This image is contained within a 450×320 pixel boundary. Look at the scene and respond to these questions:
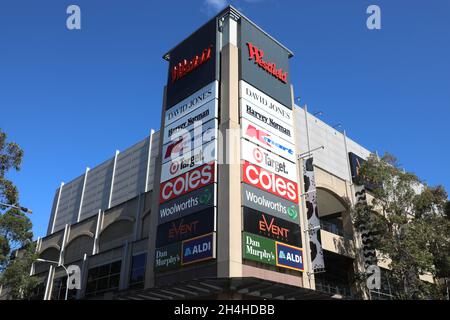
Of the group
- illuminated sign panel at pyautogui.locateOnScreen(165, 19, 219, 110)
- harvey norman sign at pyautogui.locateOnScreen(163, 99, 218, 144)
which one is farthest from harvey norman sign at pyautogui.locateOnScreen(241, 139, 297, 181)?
illuminated sign panel at pyautogui.locateOnScreen(165, 19, 219, 110)

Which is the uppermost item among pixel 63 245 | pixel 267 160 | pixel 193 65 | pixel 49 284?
pixel 193 65

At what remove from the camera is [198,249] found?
3042 centimetres

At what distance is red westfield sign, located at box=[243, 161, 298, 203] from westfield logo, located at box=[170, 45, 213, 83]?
11799 millimetres

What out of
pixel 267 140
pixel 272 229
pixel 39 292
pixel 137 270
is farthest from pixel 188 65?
pixel 39 292

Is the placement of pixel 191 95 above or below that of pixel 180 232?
above

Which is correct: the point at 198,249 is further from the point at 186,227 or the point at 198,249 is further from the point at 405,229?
the point at 405,229

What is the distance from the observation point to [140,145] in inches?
2077

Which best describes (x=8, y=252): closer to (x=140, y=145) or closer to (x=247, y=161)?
(x=140, y=145)

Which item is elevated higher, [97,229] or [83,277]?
[97,229]

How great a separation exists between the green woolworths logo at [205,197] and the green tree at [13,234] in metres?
17.7

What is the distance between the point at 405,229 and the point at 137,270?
26.1 m

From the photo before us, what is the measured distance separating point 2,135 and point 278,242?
2665 centimetres

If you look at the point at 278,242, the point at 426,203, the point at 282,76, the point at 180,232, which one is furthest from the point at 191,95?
the point at 426,203

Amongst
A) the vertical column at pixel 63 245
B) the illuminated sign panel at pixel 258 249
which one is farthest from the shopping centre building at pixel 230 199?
the vertical column at pixel 63 245
